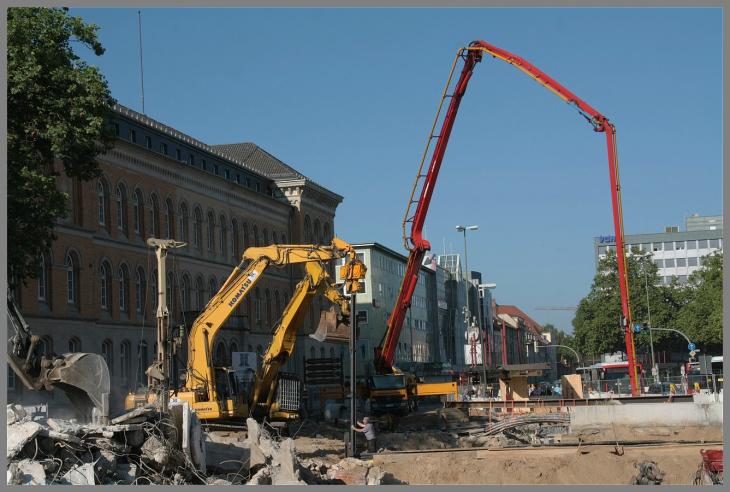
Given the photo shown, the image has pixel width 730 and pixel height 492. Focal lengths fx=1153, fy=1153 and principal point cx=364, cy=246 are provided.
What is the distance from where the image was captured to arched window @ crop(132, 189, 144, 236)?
60062mm

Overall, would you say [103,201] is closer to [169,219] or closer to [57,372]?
[169,219]

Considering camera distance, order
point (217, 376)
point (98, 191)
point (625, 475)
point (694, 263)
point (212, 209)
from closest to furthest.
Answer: point (625, 475) < point (217, 376) < point (98, 191) < point (212, 209) < point (694, 263)

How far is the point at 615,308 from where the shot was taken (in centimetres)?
9912

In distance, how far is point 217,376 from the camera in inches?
1363

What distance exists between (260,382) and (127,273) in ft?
76.9

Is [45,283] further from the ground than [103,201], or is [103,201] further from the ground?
[103,201]

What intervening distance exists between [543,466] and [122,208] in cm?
3493

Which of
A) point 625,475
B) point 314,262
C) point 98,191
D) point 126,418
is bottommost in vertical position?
point 625,475

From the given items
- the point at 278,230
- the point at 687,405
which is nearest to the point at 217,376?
the point at 687,405

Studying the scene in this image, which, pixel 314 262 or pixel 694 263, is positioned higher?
pixel 694 263

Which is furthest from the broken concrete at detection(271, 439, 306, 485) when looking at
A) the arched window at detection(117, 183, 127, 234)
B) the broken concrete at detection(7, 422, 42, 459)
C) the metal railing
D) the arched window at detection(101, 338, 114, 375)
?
the arched window at detection(117, 183, 127, 234)

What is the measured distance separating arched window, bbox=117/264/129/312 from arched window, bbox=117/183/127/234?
1.99m

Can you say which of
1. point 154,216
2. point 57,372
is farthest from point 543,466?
point 154,216

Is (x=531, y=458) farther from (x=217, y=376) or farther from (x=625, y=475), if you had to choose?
(x=217, y=376)
